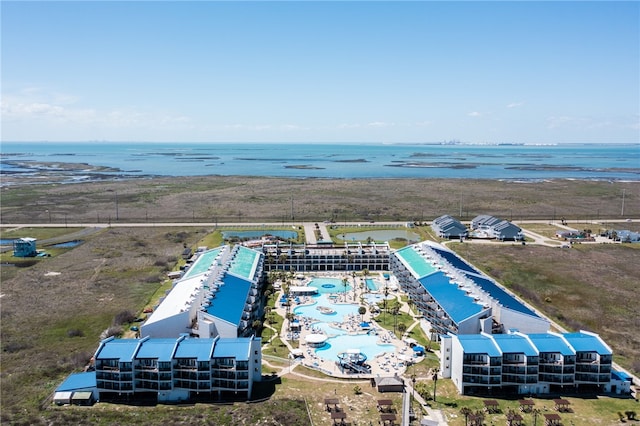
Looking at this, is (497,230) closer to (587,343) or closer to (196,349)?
(587,343)

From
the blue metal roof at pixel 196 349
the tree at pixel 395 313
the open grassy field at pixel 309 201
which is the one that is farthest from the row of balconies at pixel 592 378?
the open grassy field at pixel 309 201

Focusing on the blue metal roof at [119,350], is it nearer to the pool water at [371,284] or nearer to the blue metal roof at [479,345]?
the blue metal roof at [479,345]

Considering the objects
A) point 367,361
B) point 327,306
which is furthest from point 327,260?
point 367,361

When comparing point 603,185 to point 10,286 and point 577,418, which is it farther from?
point 10,286

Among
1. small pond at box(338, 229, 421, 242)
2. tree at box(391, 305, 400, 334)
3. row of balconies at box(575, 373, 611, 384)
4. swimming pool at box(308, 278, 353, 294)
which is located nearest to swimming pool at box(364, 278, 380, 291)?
swimming pool at box(308, 278, 353, 294)

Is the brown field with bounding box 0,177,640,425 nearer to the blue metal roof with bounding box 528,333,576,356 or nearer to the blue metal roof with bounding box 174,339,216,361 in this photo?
the blue metal roof with bounding box 174,339,216,361

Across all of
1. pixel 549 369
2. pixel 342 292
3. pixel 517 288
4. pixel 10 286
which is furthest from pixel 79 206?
pixel 549 369

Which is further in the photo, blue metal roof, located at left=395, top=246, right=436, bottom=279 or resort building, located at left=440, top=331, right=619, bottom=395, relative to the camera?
blue metal roof, located at left=395, top=246, right=436, bottom=279
